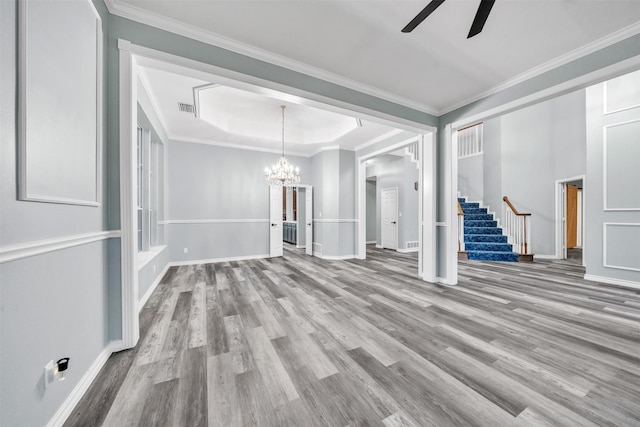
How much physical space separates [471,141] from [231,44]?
25.5 ft

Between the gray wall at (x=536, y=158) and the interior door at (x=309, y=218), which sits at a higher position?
the gray wall at (x=536, y=158)

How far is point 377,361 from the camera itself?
176cm

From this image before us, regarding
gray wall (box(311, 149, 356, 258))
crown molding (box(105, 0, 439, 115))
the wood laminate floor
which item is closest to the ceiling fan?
crown molding (box(105, 0, 439, 115))

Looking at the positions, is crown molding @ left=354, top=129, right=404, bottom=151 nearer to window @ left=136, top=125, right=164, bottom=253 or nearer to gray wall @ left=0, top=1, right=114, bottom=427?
window @ left=136, top=125, right=164, bottom=253

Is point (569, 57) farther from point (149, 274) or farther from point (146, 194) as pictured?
point (146, 194)

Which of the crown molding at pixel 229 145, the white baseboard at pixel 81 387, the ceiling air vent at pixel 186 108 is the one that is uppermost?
the ceiling air vent at pixel 186 108

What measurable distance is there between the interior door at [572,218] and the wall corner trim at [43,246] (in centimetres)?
1071

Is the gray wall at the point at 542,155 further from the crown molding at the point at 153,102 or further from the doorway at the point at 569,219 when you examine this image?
the crown molding at the point at 153,102

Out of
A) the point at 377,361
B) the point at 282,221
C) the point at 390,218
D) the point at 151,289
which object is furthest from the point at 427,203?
the point at 151,289

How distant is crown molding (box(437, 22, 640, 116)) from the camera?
2.18 meters

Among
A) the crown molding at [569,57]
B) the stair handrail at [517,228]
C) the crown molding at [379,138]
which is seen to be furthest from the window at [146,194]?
the stair handrail at [517,228]

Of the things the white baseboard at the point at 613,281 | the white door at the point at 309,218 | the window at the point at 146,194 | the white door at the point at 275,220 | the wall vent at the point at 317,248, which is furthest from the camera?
the white door at the point at 309,218

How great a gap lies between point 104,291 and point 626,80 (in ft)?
22.8

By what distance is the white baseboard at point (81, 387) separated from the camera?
121 cm
